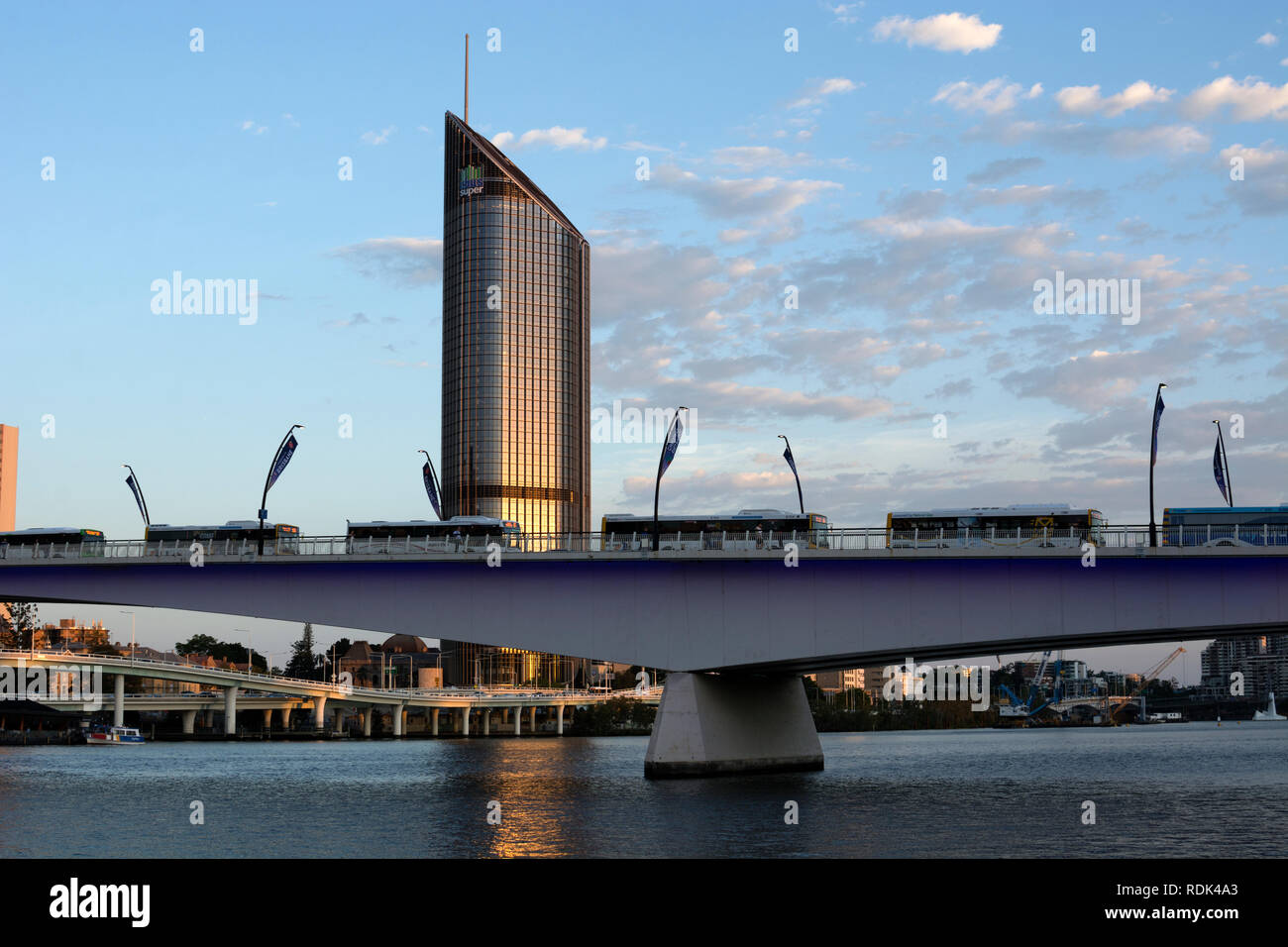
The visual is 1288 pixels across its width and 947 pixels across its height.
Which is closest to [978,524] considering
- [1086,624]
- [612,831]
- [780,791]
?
[1086,624]

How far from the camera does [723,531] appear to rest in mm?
63094

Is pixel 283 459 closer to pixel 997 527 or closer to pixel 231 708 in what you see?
pixel 997 527

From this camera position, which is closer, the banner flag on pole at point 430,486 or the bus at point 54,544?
the bus at point 54,544

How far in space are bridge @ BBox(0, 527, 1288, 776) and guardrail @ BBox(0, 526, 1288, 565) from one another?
0.34 feet

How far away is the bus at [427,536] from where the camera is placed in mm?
64875

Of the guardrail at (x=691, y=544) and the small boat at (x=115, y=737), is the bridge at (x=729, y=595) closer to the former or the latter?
the guardrail at (x=691, y=544)

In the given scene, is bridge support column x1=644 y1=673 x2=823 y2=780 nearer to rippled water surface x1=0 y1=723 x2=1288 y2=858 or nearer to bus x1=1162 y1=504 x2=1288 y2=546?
rippled water surface x1=0 y1=723 x2=1288 y2=858

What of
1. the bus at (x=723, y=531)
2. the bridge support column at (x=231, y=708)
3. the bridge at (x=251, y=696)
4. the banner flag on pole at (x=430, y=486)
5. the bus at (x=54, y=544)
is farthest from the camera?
the bridge support column at (x=231, y=708)

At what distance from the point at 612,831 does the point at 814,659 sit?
21649mm

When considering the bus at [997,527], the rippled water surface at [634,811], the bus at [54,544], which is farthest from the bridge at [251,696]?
the bus at [997,527]

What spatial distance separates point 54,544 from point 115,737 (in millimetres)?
80083

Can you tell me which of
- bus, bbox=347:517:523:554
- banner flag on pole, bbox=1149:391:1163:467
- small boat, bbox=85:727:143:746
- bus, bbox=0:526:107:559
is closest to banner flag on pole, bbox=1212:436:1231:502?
banner flag on pole, bbox=1149:391:1163:467

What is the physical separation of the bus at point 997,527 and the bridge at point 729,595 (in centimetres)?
12
